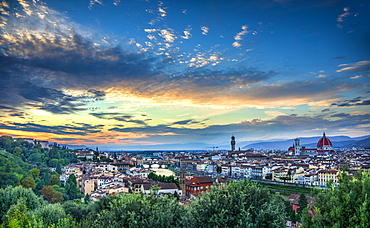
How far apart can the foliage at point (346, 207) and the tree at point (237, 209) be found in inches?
56.5

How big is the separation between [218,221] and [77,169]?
202 ft

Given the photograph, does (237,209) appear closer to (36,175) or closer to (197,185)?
(197,185)

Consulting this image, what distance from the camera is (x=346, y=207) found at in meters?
7.14

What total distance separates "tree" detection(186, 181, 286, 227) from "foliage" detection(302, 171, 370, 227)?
1.44m

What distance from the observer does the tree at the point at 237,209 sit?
9.02 meters

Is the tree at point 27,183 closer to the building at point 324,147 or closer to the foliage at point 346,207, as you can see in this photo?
the foliage at point 346,207

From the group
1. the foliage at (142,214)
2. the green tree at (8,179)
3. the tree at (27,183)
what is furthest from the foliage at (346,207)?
the tree at (27,183)

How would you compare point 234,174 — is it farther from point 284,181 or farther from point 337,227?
point 337,227

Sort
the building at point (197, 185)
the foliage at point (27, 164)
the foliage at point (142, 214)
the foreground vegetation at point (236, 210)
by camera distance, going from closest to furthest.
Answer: the foreground vegetation at point (236, 210) → the foliage at point (142, 214) → the building at point (197, 185) → the foliage at point (27, 164)

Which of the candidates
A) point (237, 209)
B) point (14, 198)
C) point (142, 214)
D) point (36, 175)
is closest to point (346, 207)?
point (237, 209)

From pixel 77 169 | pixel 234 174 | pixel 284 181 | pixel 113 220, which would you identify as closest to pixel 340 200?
pixel 113 220

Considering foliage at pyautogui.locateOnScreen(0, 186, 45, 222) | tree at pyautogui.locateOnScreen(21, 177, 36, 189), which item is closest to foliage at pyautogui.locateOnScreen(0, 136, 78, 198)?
tree at pyautogui.locateOnScreen(21, 177, 36, 189)

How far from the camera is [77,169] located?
64438 mm

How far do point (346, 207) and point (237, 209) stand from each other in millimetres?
3320
